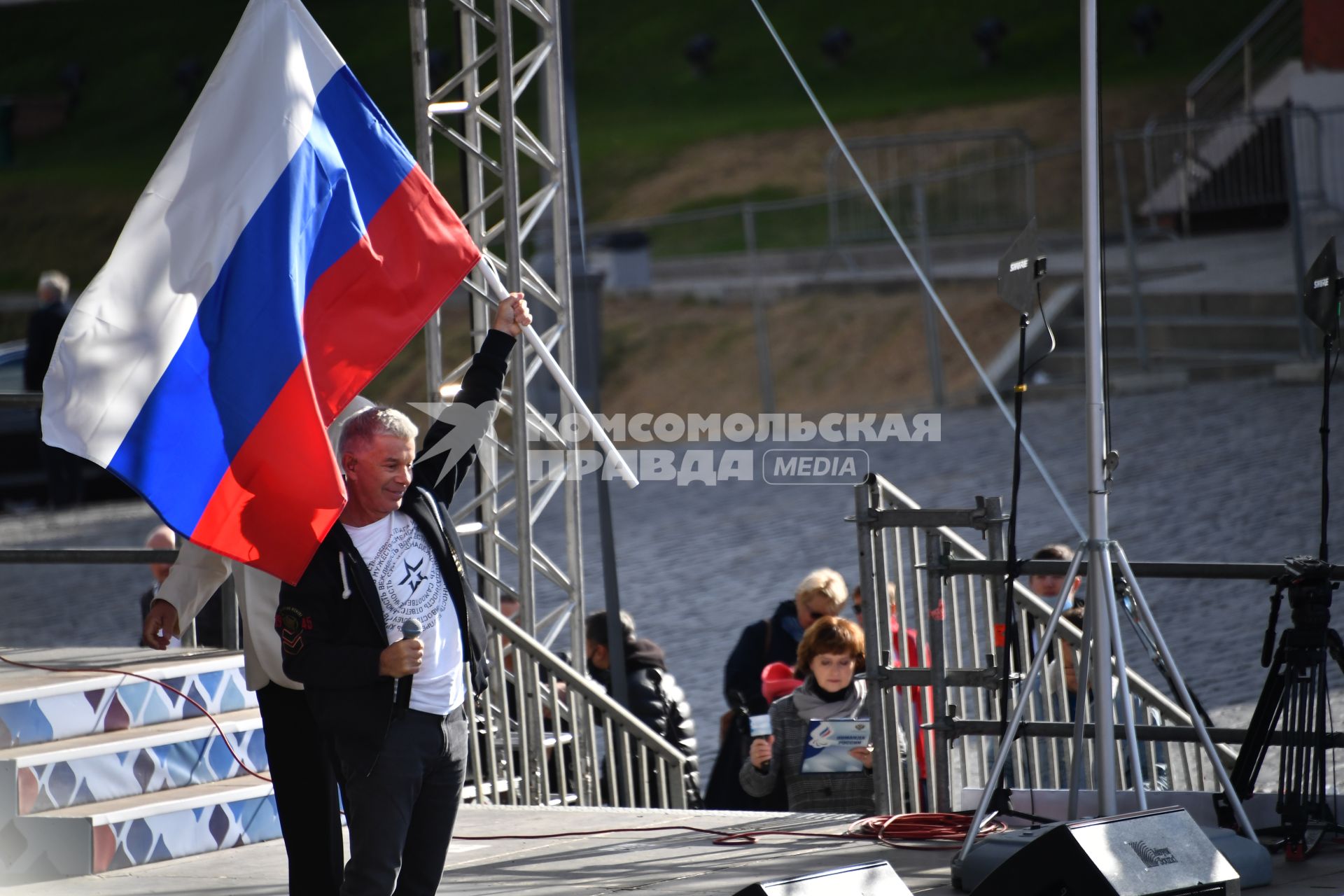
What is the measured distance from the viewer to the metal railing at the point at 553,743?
8.46 m

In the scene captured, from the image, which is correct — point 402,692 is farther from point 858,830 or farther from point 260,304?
point 858,830

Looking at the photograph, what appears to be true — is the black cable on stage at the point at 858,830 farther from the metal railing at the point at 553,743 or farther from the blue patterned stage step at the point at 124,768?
the metal railing at the point at 553,743

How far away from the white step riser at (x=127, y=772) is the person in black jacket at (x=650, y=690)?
258cm

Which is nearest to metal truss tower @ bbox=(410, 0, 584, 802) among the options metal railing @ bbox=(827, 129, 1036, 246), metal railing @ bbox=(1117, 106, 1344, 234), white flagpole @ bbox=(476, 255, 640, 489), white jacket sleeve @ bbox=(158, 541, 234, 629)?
white flagpole @ bbox=(476, 255, 640, 489)

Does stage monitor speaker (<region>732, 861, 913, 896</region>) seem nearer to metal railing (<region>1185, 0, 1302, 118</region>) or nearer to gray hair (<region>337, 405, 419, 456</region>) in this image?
gray hair (<region>337, 405, 419, 456</region>)

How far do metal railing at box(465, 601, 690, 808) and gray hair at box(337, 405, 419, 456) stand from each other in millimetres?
3363

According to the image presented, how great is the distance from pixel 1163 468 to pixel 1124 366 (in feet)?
9.97

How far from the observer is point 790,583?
14.2 m

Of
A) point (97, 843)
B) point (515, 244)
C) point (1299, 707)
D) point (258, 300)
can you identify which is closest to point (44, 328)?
point (515, 244)

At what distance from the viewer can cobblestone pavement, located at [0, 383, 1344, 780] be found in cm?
1230

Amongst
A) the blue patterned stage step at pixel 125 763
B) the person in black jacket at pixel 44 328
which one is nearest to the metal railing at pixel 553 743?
the blue patterned stage step at pixel 125 763

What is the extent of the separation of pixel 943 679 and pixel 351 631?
295cm

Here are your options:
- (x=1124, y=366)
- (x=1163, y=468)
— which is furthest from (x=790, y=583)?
(x=1124, y=366)

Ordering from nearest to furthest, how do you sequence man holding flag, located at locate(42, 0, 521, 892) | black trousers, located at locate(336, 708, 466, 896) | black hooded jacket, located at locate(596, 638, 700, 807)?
black trousers, located at locate(336, 708, 466, 896)
man holding flag, located at locate(42, 0, 521, 892)
black hooded jacket, located at locate(596, 638, 700, 807)
